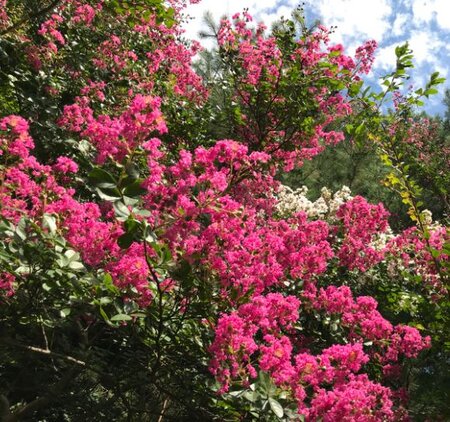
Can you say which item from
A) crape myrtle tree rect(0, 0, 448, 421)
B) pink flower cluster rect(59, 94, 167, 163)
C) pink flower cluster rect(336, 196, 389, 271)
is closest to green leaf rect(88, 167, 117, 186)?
crape myrtle tree rect(0, 0, 448, 421)

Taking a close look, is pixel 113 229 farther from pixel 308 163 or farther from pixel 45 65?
pixel 308 163

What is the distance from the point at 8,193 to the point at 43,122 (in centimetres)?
A: 188

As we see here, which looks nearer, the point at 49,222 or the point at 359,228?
the point at 49,222

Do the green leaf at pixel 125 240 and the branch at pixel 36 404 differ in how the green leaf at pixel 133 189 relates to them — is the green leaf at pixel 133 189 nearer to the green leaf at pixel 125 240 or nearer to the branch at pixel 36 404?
the green leaf at pixel 125 240

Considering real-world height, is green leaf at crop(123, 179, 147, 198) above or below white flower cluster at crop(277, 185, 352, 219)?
below

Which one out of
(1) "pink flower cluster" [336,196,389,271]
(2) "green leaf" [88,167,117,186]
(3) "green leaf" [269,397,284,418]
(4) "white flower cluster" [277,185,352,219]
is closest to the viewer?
(2) "green leaf" [88,167,117,186]

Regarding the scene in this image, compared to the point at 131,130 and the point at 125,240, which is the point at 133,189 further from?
the point at 131,130

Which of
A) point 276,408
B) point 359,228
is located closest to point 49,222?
point 276,408

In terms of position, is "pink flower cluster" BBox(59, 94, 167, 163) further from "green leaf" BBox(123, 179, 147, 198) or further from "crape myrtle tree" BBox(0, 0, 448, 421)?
"green leaf" BBox(123, 179, 147, 198)

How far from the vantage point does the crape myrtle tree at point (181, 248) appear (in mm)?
1826

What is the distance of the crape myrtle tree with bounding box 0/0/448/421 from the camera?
5.99 feet

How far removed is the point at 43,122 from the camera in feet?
12.0

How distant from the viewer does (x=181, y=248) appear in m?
1.88

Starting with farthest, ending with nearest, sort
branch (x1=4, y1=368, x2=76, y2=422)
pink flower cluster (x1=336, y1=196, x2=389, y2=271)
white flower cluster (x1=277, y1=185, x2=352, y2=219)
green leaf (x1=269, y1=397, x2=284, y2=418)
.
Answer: white flower cluster (x1=277, y1=185, x2=352, y2=219)
pink flower cluster (x1=336, y1=196, x2=389, y2=271)
branch (x1=4, y1=368, x2=76, y2=422)
green leaf (x1=269, y1=397, x2=284, y2=418)
